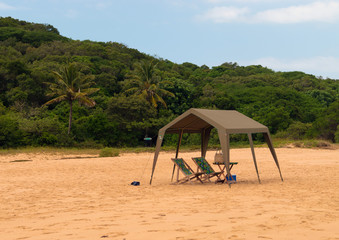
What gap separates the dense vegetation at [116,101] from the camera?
37.1 metres

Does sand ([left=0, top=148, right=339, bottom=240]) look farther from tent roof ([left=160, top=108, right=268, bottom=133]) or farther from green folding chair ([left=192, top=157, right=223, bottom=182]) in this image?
tent roof ([left=160, top=108, right=268, bottom=133])

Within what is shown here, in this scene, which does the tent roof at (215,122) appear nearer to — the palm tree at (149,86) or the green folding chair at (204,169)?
the green folding chair at (204,169)

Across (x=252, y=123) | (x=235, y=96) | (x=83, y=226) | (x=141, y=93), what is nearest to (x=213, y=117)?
(x=252, y=123)

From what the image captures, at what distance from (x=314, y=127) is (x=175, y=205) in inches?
1380

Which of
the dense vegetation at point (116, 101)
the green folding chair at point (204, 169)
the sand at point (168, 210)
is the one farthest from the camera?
the dense vegetation at point (116, 101)

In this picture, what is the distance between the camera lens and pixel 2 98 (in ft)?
137

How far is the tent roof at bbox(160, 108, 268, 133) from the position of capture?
10.6 m

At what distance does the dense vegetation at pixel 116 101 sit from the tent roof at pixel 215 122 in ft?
75.8

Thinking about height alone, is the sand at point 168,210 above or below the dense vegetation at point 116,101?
below

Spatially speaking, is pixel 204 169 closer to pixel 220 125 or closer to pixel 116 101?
pixel 220 125

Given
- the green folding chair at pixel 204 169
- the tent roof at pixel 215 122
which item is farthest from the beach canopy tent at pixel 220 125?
the green folding chair at pixel 204 169

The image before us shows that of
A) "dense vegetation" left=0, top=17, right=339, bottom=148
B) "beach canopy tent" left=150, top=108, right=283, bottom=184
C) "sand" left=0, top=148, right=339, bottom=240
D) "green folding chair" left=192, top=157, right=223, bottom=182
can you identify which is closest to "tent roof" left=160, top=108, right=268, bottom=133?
"beach canopy tent" left=150, top=108, right=283, bottom=184

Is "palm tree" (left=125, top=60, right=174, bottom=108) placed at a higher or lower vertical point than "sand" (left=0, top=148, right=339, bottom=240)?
higher

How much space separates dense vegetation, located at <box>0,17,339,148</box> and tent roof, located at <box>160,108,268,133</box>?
2310cm
